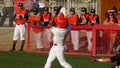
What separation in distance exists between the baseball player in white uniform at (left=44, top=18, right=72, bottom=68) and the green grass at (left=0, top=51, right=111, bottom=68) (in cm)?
314

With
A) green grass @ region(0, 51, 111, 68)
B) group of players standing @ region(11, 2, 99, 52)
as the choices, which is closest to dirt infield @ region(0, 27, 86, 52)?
group of players standing @ region(11, 2, 99, 52)

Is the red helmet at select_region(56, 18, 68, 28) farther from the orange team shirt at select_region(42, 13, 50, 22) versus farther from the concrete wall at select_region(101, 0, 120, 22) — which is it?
the concrete wall at select_region(101, 0, 120, 22)

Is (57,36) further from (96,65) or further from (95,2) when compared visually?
(95,2)

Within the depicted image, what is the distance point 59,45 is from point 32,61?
15.3ft

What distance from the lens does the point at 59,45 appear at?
13562 mm

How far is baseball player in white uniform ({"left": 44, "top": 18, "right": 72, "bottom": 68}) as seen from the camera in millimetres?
13453

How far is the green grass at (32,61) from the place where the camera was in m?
16.8

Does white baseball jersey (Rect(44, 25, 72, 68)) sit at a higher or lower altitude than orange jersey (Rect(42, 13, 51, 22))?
higher

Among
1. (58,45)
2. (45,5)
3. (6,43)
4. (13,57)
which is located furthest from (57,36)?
(45,5)

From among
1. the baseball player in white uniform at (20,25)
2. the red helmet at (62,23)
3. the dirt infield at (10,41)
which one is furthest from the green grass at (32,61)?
the red helmet at (62,23)

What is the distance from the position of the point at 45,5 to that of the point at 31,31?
13.1 ft

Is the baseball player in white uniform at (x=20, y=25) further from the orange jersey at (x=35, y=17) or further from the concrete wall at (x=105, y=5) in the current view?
the concrete wall at (x=105, y=5)

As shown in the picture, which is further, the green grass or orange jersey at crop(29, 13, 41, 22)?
orange jersey at crop(29, 13, 41, 22)

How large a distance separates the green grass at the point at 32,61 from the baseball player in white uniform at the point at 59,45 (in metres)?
3.14
